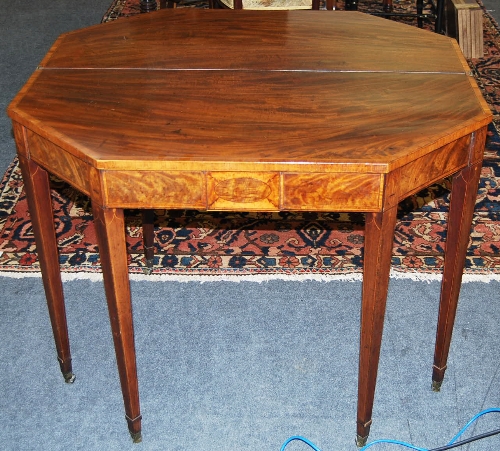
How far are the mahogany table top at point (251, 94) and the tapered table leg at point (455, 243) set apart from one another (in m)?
0.13

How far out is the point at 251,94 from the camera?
5.89 feet

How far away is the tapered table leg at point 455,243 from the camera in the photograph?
1749 millimetres

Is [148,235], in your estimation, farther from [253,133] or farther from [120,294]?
[253,133]

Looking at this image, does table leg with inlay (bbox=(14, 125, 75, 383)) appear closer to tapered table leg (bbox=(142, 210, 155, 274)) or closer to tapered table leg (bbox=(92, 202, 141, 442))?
tapered table leg (bbox=(92, 202, 141, 442))

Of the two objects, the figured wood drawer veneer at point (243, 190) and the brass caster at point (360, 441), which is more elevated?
the figured wood drawer veneer at point (243, 190)

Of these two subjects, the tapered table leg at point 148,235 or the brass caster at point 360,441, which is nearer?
the brass caster at point 360,441

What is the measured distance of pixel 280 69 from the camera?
1.94 metres

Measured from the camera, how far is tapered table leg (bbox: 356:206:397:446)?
1.58m

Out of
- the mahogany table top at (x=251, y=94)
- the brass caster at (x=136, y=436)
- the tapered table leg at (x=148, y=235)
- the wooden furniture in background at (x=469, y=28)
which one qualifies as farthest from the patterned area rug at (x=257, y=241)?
the wooden furniture in background at (x=469, y=28)

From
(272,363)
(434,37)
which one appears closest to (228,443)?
(272,363)

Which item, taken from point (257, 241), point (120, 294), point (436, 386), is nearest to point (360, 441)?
point (436, 386)

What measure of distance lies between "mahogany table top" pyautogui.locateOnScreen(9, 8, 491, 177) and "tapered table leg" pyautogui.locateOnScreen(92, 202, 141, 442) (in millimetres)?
144

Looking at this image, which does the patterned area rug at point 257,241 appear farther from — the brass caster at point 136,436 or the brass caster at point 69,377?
the brass caster at point 136,436

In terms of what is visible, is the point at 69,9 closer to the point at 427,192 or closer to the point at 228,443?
the point at 427,192
